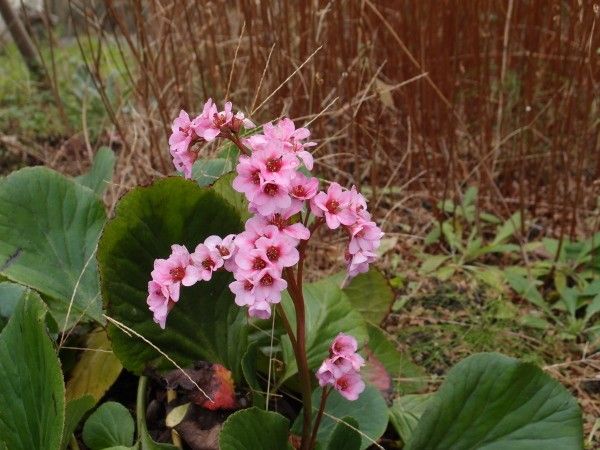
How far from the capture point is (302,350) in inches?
31.1

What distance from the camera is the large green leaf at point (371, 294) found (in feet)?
3.97

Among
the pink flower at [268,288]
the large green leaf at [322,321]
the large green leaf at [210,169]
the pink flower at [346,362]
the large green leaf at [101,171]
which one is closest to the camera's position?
the pink flower at [268,288]

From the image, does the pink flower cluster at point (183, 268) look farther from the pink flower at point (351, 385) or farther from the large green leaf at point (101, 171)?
the large green leaf at point (101, 171)

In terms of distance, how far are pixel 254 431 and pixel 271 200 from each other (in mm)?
292

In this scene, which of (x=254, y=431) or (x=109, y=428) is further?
(x=109, y=428)

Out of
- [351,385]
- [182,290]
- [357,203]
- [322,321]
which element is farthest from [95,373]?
[357,203]

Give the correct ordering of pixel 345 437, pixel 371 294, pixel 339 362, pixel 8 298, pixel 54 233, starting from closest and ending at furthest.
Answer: pixel 339 362 < pixel 345 437 < pixel 8 298 < pixel 54 233 < pixel 371 294

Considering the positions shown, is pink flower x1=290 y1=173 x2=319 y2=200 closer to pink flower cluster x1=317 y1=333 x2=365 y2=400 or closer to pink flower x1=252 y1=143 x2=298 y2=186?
pink flower x1=252 y1=143 x2=298 y2=186

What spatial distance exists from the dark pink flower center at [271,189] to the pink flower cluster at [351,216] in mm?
43

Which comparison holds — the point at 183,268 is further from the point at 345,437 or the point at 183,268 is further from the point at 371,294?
the point at 371,294

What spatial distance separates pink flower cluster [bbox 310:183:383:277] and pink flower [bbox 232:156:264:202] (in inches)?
2.4

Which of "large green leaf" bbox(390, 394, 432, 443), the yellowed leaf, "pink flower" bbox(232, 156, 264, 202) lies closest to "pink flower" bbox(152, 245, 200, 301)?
"pink flower" bbox(232, 156, 264, 202)

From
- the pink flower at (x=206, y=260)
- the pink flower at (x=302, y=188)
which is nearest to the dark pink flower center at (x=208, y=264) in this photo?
the pink flower at (x=206, y=260)

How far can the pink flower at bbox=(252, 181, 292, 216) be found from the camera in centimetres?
67
